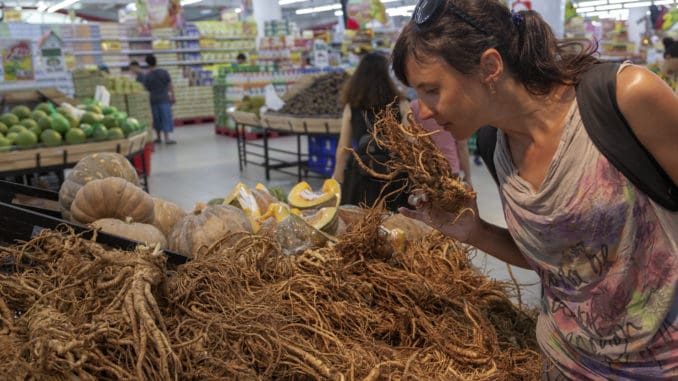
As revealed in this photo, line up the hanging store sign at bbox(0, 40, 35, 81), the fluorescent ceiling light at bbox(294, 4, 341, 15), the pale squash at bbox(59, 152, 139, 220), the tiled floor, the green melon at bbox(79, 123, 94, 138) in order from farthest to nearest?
the fluorescent ceiling light at bbox(294, 4, 341, 15) → the hanging store sign at bbox(0, 40, 35, 81) → the tiled floor → the green melon at bbox(79, 123, 94, 138) → the pale squash at bbox(59, 152, 139, 220)

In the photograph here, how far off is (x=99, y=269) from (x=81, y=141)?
365 cm

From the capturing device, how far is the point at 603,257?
1130mm

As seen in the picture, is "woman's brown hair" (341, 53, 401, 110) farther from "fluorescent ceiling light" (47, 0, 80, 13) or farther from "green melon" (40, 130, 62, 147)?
"fluorescent ceiling light" (47, 0, 80, 13)

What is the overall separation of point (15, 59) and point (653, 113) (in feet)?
24.7

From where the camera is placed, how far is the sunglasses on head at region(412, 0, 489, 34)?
1.16 meters

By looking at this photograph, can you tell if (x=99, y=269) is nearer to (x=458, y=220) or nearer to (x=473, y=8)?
(x=458, y=220)

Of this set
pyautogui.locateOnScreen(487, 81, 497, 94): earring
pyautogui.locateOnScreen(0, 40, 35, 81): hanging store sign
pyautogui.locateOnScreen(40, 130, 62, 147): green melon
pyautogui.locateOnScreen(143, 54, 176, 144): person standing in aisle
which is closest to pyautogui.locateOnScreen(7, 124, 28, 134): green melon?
pyautogui.locateOnScreen(40, 130, 62, 147): green melon

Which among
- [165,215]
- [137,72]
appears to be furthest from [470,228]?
[137,72]

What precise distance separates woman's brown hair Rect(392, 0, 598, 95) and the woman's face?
18 millimetres

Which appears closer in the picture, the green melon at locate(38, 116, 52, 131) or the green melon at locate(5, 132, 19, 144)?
the green melon at locate(5, 132, 19, 144)

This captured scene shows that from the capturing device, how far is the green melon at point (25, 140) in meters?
4.50

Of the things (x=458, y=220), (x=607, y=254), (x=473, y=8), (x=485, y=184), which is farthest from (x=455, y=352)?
(x=485, y=184)

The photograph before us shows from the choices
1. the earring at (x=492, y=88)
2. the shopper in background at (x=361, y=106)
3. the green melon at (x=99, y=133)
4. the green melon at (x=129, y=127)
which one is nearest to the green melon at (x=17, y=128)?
the green melon at (x=99, y=133)

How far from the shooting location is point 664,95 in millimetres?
1015
